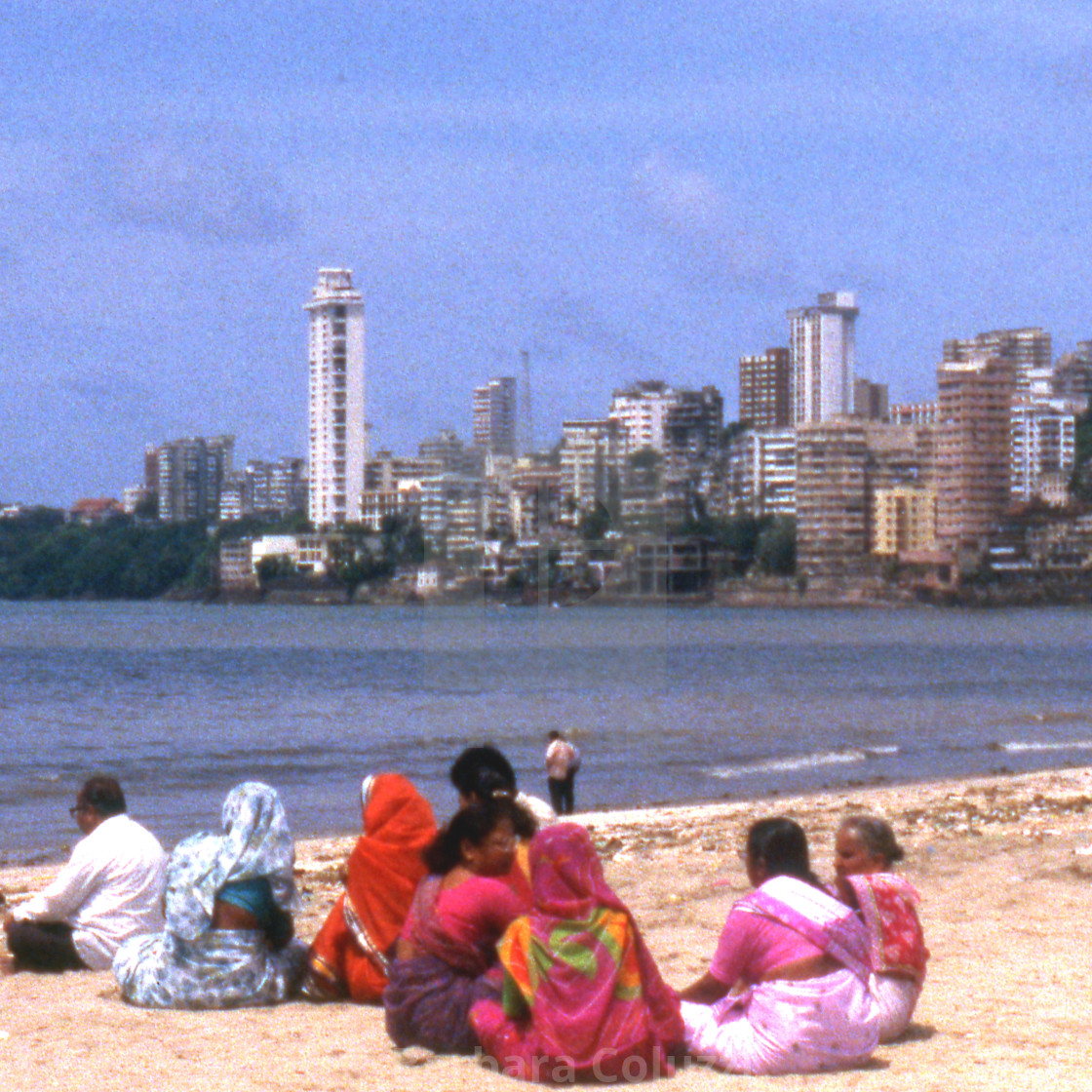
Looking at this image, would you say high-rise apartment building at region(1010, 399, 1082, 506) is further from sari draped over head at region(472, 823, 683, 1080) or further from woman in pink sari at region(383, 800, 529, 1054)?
sari draped over head at region(472, 823, 683, 1080)

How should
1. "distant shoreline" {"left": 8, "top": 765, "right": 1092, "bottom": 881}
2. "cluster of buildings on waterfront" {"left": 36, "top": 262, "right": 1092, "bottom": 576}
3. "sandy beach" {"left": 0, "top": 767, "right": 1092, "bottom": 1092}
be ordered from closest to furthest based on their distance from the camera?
"sandy beach" {"left": 0, "top": 767, "right": 1092, "bottom": 1092}
"distant shoreline" {"left": 8, "top": 765, "right": 1092, "bottom": 881}
"cluster of buildings on waterfront" {"left": 36, "top": 262, "right": 1092, "bottom": 576}

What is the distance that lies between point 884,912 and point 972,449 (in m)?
119

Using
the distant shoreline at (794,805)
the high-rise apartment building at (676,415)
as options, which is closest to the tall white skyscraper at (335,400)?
the high-rise apartment building at (676,415)

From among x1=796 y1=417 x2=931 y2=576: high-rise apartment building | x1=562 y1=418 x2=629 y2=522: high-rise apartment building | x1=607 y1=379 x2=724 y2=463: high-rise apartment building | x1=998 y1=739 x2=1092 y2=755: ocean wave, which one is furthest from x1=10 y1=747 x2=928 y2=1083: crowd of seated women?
x1=796 y1=417 x2=931 y2=576: high-rise apartment building

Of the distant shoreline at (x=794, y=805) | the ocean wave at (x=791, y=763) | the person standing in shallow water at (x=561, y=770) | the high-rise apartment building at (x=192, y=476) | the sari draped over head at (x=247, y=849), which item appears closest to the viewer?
the sari draped over head at (x=247, y=849)

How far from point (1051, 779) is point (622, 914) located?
14200 millimetres

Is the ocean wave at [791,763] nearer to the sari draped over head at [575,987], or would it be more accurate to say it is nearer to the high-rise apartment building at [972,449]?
the sari draped over head at [575,987]

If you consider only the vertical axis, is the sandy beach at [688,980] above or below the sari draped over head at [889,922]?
below

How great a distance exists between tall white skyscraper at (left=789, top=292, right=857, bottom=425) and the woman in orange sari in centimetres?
16739

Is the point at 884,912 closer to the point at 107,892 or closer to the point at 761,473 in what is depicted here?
the point at 107,892

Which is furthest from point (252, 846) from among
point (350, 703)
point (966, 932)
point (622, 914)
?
point (350, 703)

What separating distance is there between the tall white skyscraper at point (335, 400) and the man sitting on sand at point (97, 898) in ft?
349

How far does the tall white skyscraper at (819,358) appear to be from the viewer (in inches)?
6747

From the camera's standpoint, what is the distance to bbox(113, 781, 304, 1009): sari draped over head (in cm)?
530
